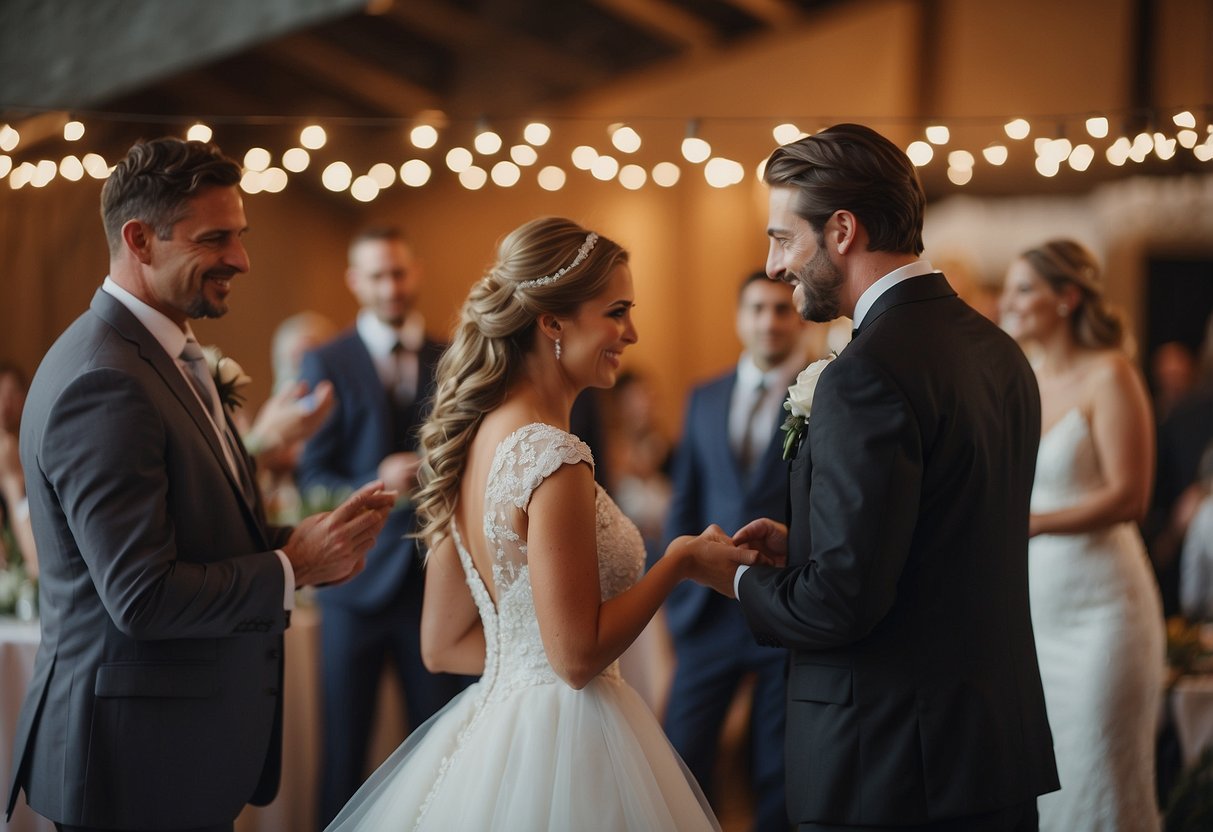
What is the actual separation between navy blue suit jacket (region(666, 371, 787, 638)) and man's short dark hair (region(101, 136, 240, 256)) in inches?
76.1

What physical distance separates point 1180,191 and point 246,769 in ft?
21.6

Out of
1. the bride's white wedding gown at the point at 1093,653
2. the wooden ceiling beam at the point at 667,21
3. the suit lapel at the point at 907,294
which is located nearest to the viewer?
the suit lapel at the point at 907,294

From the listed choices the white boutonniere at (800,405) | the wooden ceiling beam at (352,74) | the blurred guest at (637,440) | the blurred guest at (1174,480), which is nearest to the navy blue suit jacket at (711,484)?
the white boutonniere at (800,405)

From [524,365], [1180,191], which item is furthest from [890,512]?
[1180,191]

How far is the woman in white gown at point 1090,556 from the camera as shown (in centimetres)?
342

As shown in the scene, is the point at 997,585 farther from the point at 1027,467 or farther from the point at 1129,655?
the point at 1129,655

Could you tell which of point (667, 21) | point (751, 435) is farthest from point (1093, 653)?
point (667, 21)

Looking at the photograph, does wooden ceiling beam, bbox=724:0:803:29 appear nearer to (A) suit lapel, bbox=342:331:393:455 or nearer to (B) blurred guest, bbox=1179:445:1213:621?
(B) blurred guest, bbox=1179:445:1213:621

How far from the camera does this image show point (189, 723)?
228 cm

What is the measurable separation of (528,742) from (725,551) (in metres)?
0.51

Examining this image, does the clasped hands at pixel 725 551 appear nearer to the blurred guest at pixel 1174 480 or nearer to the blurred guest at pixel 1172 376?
the blurred guest at pixel 1174 480

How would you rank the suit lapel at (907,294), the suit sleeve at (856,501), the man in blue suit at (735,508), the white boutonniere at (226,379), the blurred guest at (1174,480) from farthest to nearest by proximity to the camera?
the blurred guest at (1174,480) < the man in blue suit at (735,508) < the white boutonniere at (226,379) < the suit lapel at (907,294) < the suit sleeve at (856,501)

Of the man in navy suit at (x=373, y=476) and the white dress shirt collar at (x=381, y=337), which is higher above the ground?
the white dress shirt collar at (x=381, y=337)

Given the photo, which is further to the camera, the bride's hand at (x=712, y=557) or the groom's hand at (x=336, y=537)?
the groom's hand at (x=336, y=537)
